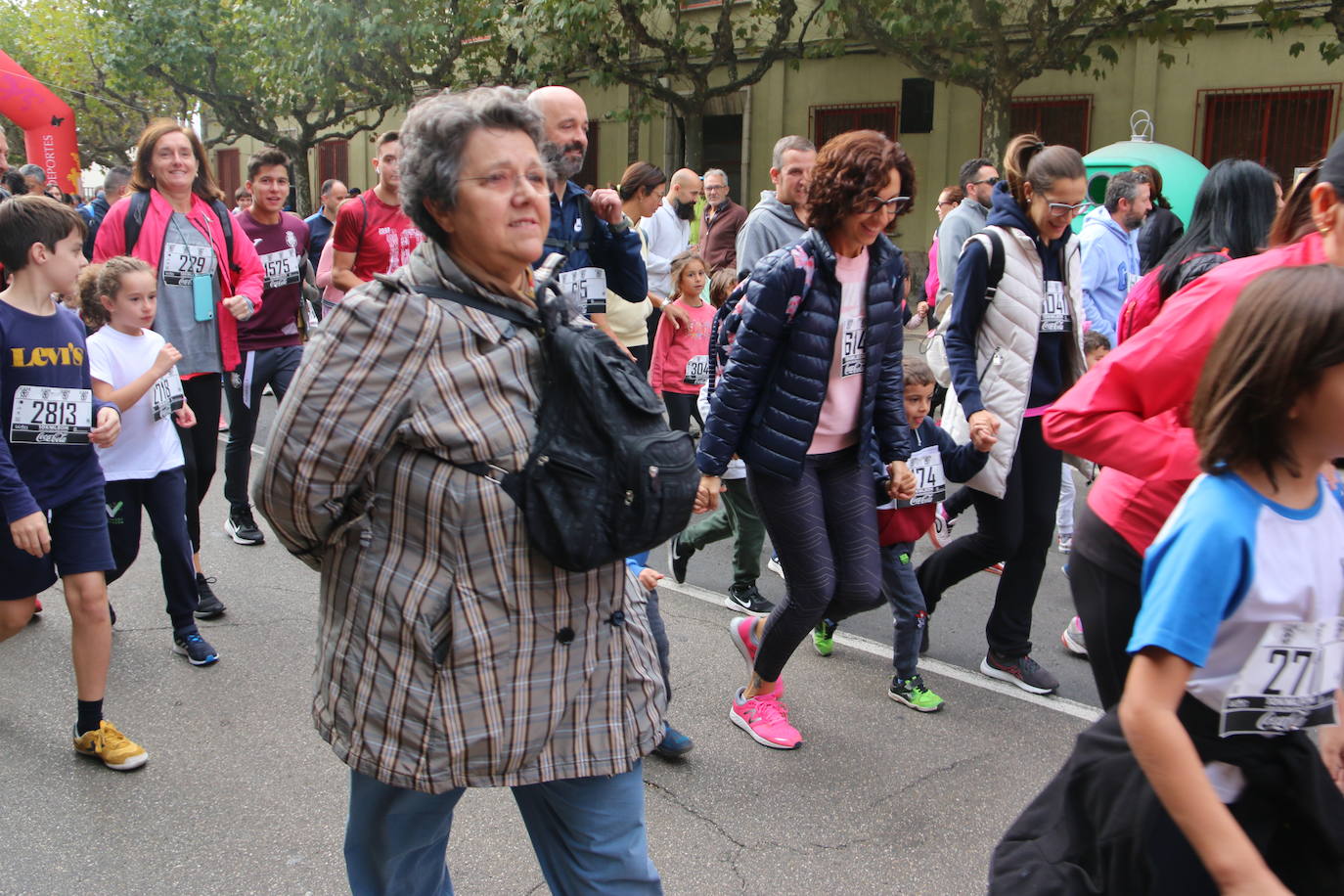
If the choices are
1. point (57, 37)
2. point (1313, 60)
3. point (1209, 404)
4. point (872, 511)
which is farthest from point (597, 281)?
point (57, 37)

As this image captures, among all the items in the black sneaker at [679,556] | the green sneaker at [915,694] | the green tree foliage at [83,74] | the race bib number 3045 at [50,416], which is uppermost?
the green tree foliage at [83,74]

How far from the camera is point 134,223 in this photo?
17.3 feet

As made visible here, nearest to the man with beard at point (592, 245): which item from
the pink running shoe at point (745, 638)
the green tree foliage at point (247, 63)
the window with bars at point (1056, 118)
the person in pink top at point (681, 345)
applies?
the pink running shoe at point (745, 638)

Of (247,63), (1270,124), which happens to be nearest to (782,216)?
(1270,124)

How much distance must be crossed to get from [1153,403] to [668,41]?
17.3 metres

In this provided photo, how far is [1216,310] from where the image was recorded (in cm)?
225

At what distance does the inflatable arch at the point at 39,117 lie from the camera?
663 inches

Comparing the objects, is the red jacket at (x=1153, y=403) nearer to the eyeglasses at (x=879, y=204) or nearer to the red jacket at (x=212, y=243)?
the eyeglasses at (x=879, y=204)

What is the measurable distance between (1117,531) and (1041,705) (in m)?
2.09

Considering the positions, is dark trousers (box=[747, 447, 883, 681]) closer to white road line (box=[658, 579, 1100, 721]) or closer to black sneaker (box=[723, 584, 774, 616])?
white road line (box=[658, 579, 1100, 721])

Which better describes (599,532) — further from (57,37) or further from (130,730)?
(57,37)

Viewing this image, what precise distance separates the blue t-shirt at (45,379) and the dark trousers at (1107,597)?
9.50 feet

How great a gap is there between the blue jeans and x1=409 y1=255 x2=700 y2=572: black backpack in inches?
18.0

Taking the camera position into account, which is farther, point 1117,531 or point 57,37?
point 57,37
